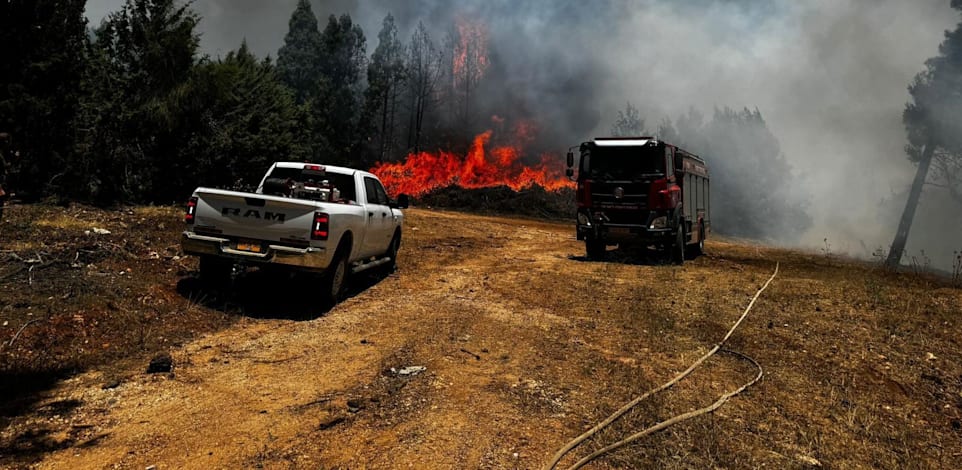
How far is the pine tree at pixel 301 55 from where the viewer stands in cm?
5184

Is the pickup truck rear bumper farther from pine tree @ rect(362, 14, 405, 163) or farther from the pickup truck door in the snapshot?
pine tree @ rect(362, 14, 405, 163)

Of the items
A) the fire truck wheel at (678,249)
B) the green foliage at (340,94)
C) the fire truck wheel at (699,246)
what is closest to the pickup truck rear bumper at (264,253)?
the fire truck wheel at (678,249)

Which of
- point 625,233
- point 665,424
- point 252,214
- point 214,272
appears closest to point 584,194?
point 625,233

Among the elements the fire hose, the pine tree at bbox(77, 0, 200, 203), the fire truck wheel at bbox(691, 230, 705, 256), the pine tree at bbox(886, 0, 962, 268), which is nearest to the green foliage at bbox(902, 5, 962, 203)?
the pine tree at bbox(886, 0, 962, 268)

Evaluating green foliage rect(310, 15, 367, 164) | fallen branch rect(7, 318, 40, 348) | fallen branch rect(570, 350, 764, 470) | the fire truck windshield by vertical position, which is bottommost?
fallen branch rect(570, 350, 764, 470)

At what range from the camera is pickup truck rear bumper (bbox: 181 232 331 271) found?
23.8 ft

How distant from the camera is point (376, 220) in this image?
9633mm

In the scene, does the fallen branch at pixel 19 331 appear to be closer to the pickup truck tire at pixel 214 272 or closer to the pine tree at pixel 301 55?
the pickup truck tire at pixel 214 272

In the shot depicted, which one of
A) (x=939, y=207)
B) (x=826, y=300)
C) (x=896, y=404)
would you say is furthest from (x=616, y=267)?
(x=939, y=207)

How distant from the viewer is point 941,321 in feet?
27.4

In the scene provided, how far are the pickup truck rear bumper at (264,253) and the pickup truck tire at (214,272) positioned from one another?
68 cm

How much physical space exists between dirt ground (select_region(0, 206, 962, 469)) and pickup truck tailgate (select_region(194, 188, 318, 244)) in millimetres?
1184

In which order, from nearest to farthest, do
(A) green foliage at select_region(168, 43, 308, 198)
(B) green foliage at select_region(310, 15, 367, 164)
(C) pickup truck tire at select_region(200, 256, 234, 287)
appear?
(C) pickup truck tire at select_region(200, 256, 234, 287), (A) green foliage at select_region(168, 43, 308, 198), (B) green foliage at select_region(310, 15, 367, 164)

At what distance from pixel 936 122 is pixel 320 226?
33.6 m
